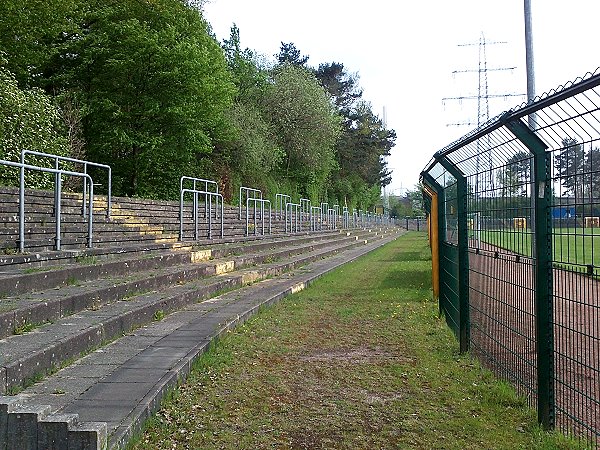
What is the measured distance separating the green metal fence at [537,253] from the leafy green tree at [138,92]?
54.1ft

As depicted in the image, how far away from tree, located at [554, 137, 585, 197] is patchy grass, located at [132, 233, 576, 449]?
1.42 meters

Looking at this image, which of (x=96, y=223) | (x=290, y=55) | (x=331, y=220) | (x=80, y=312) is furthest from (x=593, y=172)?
(x=290, y=55)

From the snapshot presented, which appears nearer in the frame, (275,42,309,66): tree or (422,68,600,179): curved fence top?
(422,68,600,179): curved fence top

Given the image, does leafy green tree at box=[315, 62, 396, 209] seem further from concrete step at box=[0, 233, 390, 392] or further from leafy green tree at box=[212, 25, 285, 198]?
concrete step at box=[0, 233, 390, 392]

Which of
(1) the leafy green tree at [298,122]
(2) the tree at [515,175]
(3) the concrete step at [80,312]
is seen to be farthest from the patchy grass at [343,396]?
(1) the leafy green tree at [298,122]

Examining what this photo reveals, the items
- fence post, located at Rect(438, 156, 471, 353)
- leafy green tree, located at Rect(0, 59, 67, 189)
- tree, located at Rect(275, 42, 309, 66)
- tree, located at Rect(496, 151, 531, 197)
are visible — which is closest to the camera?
tree, located at Rect(496, 151, 531, 197)

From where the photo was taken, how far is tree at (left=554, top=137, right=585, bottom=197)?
3.33 metres

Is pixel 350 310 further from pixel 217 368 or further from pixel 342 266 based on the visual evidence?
pixel 342 266

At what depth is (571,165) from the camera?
3461mm

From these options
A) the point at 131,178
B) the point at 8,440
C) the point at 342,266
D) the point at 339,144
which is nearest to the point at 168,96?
the point at 131,178

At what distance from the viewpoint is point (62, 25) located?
19875mm

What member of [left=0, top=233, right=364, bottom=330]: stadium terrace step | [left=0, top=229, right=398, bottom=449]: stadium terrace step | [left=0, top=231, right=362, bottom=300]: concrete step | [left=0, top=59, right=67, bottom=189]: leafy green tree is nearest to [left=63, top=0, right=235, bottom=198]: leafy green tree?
[left=0, top=59, right=67, bottom=189]: leafy green tree

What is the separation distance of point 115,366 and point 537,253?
314 cm

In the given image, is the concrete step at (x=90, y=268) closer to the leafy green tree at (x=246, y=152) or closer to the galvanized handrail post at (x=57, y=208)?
the galvanized handrail post at (x=57, y=208)
